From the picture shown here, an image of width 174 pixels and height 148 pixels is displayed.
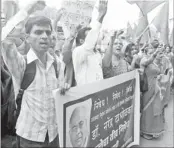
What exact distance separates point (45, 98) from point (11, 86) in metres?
0.24

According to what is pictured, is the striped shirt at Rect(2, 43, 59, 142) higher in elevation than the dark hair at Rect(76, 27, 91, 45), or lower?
lower

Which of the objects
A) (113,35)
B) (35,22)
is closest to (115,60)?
(113,35)

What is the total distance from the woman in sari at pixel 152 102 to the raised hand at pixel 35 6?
1510 millimetres

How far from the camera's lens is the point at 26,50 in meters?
1.42

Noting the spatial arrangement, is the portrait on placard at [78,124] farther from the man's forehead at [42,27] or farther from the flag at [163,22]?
the flag at [163,22]

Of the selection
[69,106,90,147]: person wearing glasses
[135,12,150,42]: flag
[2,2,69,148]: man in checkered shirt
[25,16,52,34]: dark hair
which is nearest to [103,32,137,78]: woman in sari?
[135,12,150,42]: flag

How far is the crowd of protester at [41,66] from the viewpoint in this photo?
136 cm

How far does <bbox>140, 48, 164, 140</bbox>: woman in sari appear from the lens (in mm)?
2717

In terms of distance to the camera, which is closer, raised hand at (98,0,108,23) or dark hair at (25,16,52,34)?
dark hair at (25,16,52,34)

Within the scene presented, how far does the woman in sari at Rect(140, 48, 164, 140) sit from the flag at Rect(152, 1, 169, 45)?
18 cm

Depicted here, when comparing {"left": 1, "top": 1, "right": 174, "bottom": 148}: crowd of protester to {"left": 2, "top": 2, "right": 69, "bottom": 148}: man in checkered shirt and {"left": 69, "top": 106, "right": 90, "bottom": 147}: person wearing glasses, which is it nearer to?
{"left": 2, "top": 2, "right": 69, "bottom": 148}: man in checkered shirt

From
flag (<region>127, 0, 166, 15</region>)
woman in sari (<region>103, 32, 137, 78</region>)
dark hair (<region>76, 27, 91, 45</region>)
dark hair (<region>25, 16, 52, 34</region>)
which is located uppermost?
flag (<region>127, 0, 166, 15</region>)

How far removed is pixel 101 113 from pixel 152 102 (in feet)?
3.43

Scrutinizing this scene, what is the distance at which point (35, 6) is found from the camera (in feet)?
4.63
